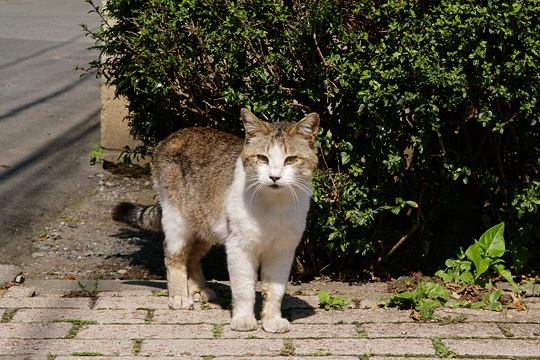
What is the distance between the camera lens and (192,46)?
19.7 ft

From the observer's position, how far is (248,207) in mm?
5156

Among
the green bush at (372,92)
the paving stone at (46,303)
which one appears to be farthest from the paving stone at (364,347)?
the paving stone at (46,303)

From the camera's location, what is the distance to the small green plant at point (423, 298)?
5.48 metres

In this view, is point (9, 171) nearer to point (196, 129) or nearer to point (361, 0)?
point (196, 129)

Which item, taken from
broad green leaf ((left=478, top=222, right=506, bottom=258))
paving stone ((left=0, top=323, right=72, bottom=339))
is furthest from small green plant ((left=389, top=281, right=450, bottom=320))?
paving stone ((left=0, top=323, right=72, bottom=339))

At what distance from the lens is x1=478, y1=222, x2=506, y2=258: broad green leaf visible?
5992 mm

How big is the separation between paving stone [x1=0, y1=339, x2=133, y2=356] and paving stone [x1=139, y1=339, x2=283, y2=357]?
0.42 ft

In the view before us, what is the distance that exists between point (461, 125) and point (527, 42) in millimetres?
865

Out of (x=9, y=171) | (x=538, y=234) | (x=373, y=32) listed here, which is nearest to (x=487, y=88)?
(x=373, y=32)

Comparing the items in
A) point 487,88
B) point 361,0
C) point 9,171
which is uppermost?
point 361,0

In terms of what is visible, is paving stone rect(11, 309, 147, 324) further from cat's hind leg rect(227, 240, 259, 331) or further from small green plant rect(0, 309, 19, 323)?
cat's hind leg rect(227, 240, 259, 331)

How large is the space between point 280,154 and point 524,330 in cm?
172

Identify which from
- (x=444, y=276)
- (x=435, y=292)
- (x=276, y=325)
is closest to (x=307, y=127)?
(x=276, y=325)

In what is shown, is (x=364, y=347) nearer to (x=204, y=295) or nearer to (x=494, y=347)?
(x=494, y=347)
